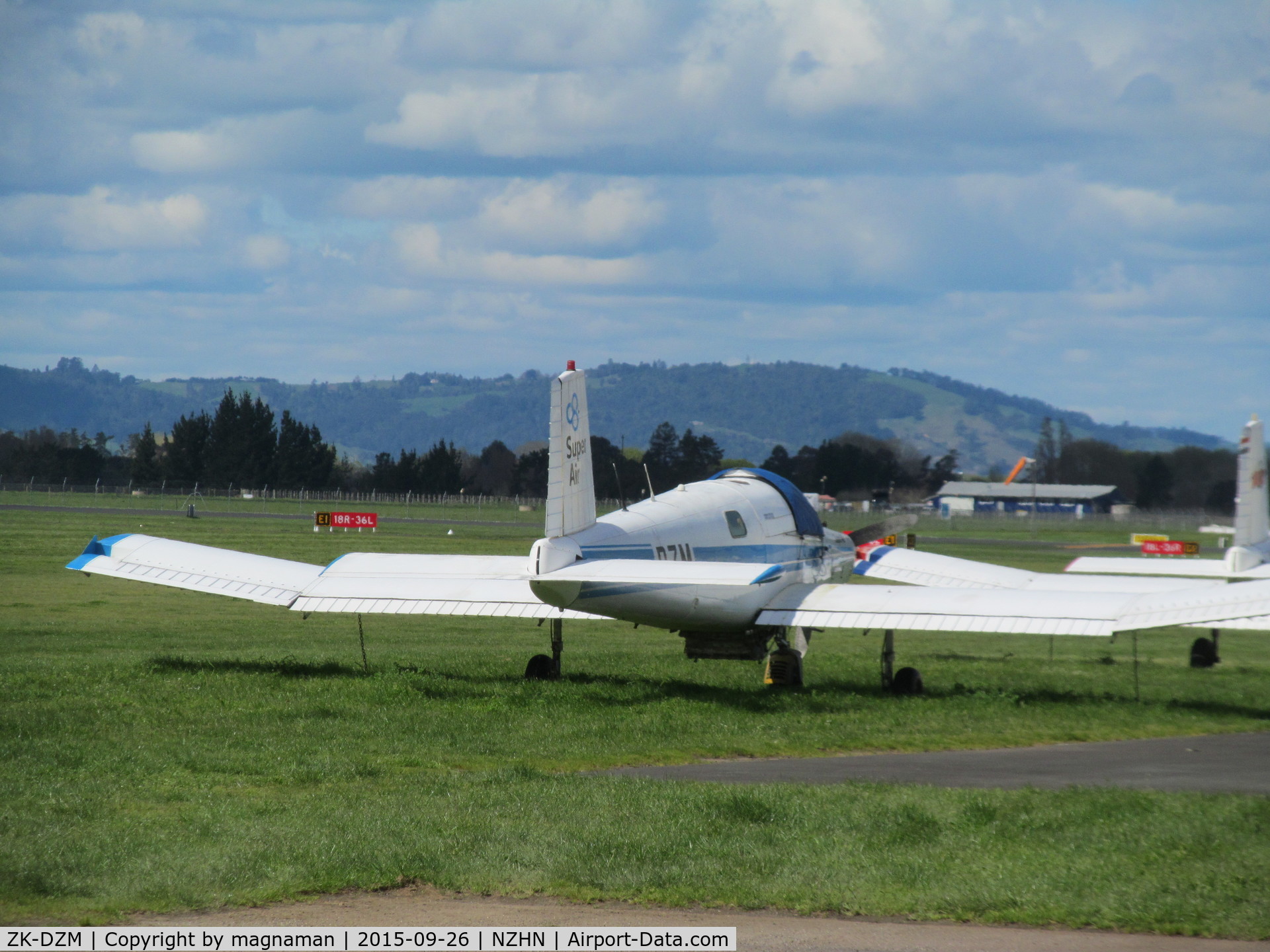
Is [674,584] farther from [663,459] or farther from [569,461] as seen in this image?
[663,459]

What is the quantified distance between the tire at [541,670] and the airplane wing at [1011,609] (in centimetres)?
307

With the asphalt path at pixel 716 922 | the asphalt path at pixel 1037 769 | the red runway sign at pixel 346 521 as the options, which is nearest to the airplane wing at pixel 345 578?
the asphalt path at pixel 1037 769

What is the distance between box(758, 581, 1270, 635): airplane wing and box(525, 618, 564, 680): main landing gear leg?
2.93 m

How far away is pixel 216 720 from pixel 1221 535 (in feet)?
232

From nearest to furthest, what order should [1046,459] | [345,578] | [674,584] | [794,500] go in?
[674,584] → [345,578] → [794,500] → [1046,459]

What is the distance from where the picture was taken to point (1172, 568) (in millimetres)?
27531

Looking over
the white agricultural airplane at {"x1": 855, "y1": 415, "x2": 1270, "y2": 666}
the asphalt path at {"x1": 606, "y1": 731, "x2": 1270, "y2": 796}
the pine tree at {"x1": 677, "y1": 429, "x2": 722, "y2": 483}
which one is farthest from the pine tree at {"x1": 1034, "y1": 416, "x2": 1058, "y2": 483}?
the asphalt path at {"x1": 606, "y1": 731, "x2": 1270, "y2": 796}

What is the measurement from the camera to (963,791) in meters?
11.2

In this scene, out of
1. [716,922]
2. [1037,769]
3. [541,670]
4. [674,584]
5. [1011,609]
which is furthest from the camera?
[541,670]

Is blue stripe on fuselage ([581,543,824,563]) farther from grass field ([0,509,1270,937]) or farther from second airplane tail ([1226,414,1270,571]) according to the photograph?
second airplane tail ([1226,414,1270,571])

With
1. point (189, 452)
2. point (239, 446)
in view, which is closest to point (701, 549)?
point (239, 446)

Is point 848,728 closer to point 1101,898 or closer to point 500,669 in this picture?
point 500,669

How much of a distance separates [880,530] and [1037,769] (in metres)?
11.0

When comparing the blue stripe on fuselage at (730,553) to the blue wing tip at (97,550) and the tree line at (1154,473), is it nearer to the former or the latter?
the blue wing tip at (97,550)
